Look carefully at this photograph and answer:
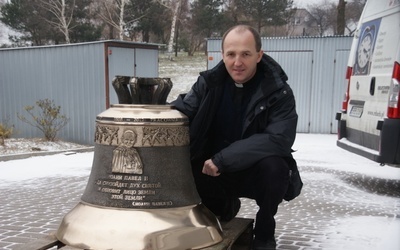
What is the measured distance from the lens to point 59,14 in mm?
32781

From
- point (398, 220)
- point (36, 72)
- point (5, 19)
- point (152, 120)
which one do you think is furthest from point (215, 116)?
point (5, 19)

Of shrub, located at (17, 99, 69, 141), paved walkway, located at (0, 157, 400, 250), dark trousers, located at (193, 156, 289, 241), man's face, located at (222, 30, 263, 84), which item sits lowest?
paved walkway, located at (0, 157, 400, 250)

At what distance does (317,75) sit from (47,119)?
7826 mm

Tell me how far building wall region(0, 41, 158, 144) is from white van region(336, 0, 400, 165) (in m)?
5.89

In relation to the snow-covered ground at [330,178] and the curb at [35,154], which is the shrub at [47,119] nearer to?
the snow-covered ground at [330,178]

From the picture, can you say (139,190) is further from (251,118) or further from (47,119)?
(47,119)

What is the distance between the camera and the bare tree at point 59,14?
30797mm

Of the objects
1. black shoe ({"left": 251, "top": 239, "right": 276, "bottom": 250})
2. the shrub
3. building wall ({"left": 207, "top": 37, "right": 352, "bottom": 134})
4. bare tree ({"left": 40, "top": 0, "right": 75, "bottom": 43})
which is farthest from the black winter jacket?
bare tree ({"left": 40, "top": 0, "right": 75, "bottom": 43})

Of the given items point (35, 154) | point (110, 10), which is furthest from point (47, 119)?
point (110, 10)

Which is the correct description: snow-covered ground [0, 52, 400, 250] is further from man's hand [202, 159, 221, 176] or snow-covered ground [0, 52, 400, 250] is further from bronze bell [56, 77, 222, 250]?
bronze bell [56, 77, 222, 250]

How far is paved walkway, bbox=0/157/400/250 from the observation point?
422 cm

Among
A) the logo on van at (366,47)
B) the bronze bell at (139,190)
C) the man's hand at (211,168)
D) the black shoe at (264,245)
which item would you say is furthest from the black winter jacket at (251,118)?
the logo on van at (366,47)

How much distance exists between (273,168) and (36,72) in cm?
1089

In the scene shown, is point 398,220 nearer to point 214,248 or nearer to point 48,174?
point 214,248
